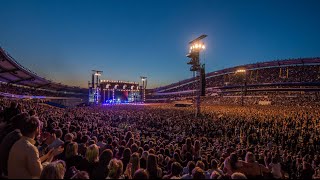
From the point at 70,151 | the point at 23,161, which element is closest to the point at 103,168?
the point at 70,151

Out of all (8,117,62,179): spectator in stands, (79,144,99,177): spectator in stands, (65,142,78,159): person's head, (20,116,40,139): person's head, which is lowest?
(79,144,99,177): spectator in stands

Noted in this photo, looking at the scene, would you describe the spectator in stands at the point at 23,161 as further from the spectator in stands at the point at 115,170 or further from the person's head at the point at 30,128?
the spectator in stands at the point at 115,170

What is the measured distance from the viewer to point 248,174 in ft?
16.6

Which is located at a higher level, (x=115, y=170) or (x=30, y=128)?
(x=30, y=128)

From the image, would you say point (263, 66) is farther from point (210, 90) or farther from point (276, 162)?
point (276, 162)

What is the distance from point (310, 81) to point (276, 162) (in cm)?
7110

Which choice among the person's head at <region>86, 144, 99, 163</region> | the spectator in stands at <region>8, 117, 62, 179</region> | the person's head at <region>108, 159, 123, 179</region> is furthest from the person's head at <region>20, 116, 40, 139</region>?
the person's head at <region>86, 144, 99, 163</region>

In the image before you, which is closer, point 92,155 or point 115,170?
point 115,170

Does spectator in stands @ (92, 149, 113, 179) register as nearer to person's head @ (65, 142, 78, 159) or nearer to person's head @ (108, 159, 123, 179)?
person's head @ (108, 159, 123, 179)

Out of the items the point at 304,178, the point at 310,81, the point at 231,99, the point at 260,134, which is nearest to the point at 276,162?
the point at 304,178

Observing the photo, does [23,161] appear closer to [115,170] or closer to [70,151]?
[115,170]

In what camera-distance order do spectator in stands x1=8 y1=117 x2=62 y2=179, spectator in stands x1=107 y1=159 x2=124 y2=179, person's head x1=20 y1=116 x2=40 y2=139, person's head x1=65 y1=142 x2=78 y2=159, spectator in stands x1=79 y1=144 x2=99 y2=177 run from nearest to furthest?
spectator in stands x1=8 y1=117 x2=62 y2=179 < person's head x1=20 y1=116 x2=40 y2=139 < spectator in stands x1=107 y1=159 x2=124 y2=179 < spectator in stands x1=79 y1=144 x2=99 y2=177 < person's head x1=65 y1=142 x2=78 y2=159

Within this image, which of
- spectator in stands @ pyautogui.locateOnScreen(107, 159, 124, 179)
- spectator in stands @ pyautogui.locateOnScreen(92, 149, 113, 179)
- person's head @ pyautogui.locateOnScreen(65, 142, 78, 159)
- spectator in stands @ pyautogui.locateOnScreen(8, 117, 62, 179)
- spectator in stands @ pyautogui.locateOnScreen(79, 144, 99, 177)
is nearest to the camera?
spectator in stands @ pyautogui.locateOnScreen(8, 117, 62, 179)

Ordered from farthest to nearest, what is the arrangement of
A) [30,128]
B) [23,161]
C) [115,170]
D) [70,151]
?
[70,151], [115,170], [30,128], [23,161]
